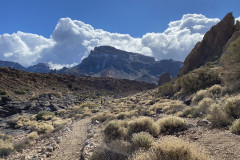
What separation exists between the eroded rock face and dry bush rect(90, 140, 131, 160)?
48.1m

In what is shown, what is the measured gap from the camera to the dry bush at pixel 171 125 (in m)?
7.75

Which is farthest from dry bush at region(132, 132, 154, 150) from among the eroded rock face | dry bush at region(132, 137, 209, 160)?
the eroded rock face

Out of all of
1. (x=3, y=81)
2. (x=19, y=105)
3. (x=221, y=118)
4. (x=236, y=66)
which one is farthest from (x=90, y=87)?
(x=221, y=118)

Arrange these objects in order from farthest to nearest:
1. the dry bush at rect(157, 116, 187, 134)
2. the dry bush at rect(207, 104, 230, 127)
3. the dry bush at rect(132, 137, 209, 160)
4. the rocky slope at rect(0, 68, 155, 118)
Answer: the rocky slope at rect(0, 68, 155, 118)
the dry bush at rect(157, 116, 187, 134)
the dry bush at rect(207, 104, 230, 127)
the dry bush at rect(132, 137, 209, 160)

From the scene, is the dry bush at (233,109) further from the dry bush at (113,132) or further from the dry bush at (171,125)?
the dry bush at (113,132)

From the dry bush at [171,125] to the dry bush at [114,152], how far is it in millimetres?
2551

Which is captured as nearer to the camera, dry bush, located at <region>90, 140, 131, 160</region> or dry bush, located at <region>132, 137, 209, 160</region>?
dry bush, located at <region>132, 137, 209, 160</region>

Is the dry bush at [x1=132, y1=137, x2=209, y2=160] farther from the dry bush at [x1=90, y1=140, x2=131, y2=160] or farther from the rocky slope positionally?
the rocky slope

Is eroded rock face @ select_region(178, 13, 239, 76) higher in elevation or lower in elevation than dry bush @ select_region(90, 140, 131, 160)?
higher

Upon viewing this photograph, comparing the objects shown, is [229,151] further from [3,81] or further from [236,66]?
[3,81]

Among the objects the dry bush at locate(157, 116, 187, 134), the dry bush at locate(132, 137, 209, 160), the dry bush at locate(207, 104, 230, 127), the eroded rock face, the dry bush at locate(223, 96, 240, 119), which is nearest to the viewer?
the dry bush at locate(132, 137, 209, 160)

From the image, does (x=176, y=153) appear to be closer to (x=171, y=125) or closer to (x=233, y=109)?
(x=171, y=125)

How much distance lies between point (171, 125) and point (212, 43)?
5323 cm

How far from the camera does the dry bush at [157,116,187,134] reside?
7.75 meters
